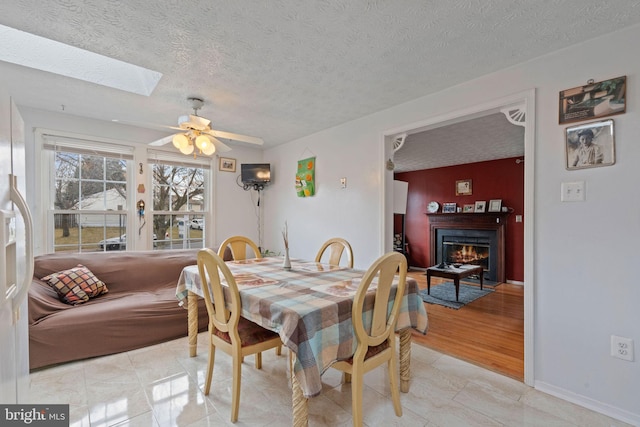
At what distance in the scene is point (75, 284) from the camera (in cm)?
265

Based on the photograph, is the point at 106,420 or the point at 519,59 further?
the point at 519,59

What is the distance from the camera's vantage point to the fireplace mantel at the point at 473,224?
5.40m

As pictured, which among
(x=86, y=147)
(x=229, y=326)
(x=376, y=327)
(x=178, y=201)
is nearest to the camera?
(x=376, y=327)

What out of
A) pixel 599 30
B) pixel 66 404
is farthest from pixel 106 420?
pixel 599 30

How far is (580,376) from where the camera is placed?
1.83m

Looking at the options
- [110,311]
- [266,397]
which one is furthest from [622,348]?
[110,311]

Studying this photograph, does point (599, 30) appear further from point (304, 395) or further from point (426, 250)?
point (426, 250)

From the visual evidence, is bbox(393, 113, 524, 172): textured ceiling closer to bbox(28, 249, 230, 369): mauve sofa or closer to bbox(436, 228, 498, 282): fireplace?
bbox(436, 228, 498, 282): fireplace

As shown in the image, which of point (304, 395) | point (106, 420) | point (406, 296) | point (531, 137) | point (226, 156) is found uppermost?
point (226, 156)

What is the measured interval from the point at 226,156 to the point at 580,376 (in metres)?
4.52

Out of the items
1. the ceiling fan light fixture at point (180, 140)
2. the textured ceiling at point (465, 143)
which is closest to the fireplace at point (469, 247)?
the textured ceiling at point (465, 143)

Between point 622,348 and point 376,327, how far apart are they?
4.96 ft

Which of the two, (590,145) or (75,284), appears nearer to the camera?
(590,145)

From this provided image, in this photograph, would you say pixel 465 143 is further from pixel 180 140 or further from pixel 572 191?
pixel 180 140
